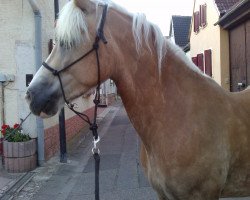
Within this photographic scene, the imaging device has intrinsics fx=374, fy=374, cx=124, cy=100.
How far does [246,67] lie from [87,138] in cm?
512

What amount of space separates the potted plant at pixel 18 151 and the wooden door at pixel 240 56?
6.11 meters

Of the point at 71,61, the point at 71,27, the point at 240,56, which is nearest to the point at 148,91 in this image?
the point at 71,61

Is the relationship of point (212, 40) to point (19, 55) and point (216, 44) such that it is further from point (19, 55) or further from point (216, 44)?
point (19, 55)

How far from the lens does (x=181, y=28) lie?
1347 inches

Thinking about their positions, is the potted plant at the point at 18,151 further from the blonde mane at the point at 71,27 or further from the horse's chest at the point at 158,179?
the blonde mane at the point at 71,27

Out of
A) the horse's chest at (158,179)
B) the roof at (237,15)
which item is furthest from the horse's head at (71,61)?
the roof at (237,15)

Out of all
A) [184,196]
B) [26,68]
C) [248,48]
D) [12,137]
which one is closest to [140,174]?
[12,137]

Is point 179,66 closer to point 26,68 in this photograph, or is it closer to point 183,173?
point 183,173

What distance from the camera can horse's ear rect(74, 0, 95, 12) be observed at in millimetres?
2400

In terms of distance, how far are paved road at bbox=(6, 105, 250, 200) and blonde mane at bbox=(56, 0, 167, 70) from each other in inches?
132

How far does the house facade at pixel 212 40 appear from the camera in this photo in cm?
1333

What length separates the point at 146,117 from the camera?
101 inches

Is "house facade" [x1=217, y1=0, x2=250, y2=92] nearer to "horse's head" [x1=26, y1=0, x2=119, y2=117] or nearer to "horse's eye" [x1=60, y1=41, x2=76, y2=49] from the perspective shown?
"horse's head" [x1=26, y1=0, x2=119, y2=117]

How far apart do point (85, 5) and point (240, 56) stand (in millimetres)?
9784
